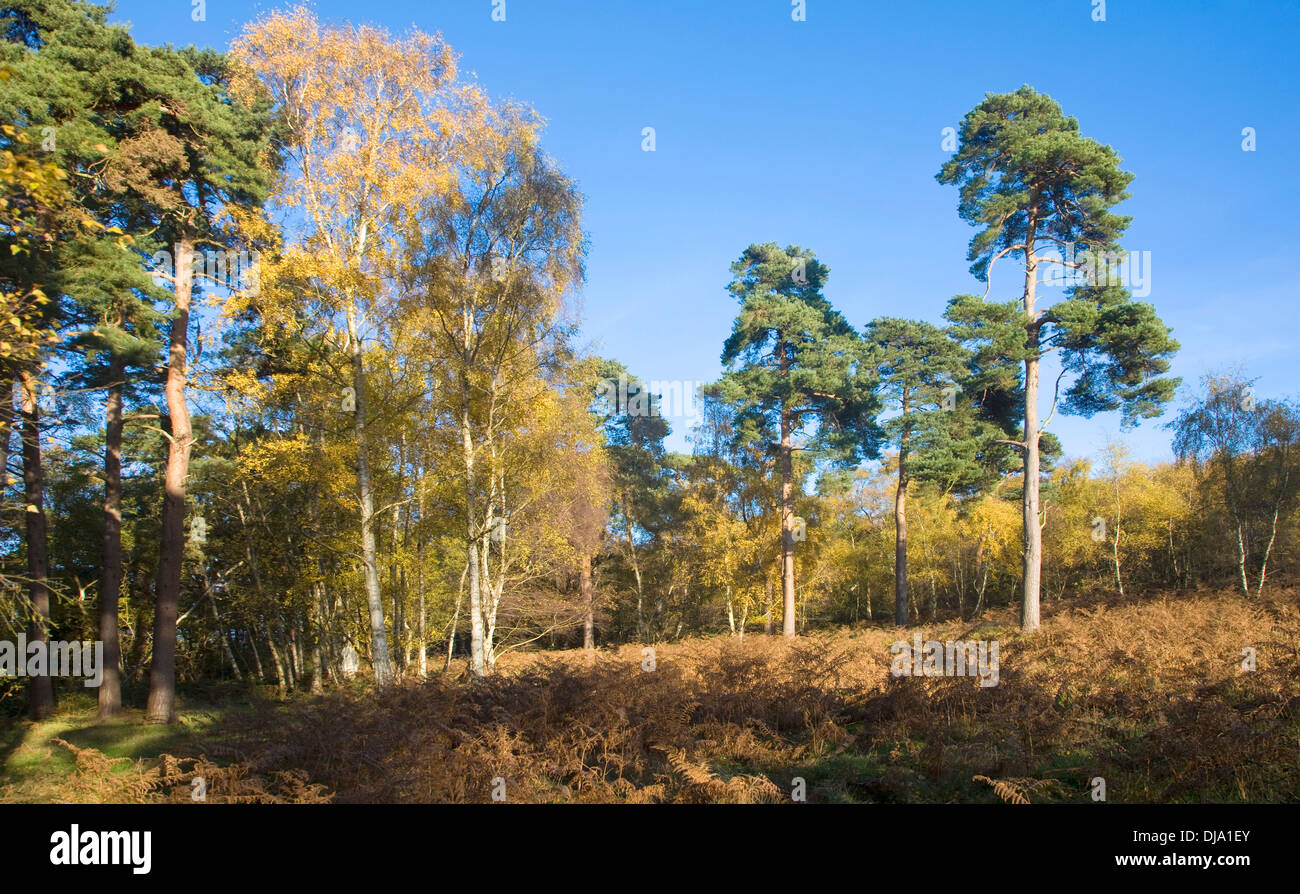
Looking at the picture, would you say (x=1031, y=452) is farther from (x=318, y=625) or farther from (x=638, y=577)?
(x=318, y=625)

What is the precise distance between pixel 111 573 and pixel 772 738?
46.8 feet

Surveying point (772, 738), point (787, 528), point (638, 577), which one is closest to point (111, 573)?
point (772, 738)

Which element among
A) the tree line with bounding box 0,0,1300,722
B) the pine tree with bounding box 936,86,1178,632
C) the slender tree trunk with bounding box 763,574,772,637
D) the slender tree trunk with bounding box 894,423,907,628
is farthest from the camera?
the slender tree trunk with bounding box 763,574,772,637

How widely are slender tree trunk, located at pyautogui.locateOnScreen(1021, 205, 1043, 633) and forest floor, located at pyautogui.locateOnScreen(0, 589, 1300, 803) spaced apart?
22.6ft

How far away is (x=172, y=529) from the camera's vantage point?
45.1 feet

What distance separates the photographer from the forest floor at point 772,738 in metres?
5.89

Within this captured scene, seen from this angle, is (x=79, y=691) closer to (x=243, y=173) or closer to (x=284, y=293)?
(x=284, y=293)

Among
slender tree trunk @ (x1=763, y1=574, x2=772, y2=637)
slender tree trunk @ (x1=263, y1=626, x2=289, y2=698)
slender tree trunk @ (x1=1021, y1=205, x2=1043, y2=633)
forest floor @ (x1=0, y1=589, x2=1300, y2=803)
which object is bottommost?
slender tree trunk @ (x1=263, y1=626, x2=289, y2=698)

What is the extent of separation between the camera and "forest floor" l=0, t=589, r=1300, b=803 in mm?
5895

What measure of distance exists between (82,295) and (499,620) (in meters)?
18.1

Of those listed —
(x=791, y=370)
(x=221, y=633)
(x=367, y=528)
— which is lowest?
(x=221, y=633)

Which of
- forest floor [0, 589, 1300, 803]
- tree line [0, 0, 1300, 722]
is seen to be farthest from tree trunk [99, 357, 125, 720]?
forest floor [0, 589, 1300, 803]

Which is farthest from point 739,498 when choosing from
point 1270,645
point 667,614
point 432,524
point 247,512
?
point 1270,645

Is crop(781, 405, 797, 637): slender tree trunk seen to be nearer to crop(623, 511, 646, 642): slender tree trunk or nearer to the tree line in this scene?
the tree line
